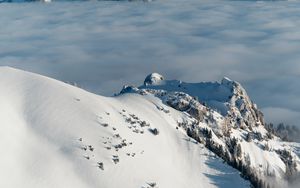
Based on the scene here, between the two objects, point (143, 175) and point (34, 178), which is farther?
point (143, 175)

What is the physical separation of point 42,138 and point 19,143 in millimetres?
9003

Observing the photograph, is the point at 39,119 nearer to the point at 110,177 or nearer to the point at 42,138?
the point at 42,138

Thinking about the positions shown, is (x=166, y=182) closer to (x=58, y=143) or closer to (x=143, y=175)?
(x=143, y=175)

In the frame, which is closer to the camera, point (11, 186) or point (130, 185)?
point (11, 186)

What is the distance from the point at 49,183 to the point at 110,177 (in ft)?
71.0

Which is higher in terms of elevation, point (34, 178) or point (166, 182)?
point (34, 178)

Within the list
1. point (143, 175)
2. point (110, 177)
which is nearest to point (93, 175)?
point (110, 177)

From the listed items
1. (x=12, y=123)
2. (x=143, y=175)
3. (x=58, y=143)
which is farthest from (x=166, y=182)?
(x=12, y=123)

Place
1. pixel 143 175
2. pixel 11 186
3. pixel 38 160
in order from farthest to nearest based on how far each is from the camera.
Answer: pixel 143 175, pixel 38 160, pixel 11 186

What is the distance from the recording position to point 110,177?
190 metres

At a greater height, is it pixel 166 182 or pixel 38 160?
pixel 38 160

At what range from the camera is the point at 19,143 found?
186m

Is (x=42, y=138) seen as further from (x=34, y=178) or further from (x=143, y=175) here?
(x=143, y=175)

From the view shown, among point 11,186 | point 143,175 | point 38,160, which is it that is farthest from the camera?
point 143,175
